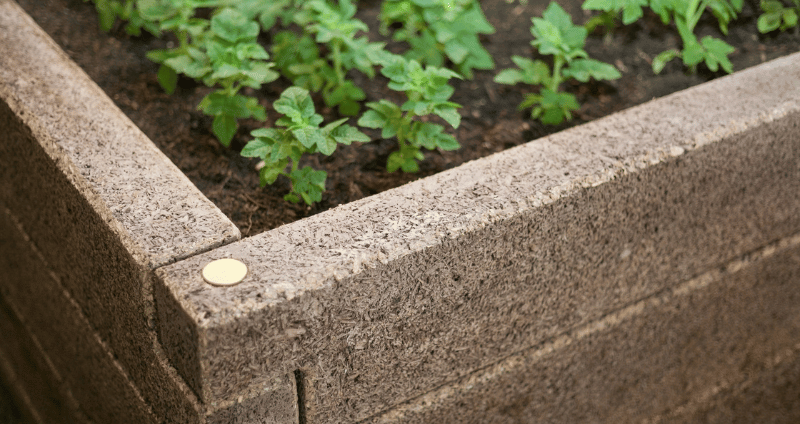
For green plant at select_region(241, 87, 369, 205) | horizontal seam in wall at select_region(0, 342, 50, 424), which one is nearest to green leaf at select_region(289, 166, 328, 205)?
green plant at select_region(241, 87, 369, 205)

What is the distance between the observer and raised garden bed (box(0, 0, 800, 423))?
1.22m

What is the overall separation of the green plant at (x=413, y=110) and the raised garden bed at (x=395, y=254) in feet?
0.69

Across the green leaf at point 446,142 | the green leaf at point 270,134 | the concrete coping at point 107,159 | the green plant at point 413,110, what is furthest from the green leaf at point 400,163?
the concrete coping at point 107,159

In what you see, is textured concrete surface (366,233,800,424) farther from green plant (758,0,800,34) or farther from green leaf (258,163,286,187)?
green plant (758,0,800,34)

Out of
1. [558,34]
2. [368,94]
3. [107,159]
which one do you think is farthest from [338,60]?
[107,159]

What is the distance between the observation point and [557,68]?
6.53ft

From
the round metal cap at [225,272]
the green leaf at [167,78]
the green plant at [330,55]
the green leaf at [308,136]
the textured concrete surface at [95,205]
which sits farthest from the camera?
the green leaf at [167,78]

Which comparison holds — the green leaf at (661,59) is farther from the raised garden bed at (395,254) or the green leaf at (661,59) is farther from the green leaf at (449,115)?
the green leaf at (449,115)

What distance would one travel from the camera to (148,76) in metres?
2.17

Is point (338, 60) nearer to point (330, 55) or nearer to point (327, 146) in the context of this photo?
point (330, 55)

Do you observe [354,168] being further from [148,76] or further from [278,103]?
[148,76]

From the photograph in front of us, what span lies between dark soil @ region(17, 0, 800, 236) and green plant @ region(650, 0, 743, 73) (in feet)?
0.26

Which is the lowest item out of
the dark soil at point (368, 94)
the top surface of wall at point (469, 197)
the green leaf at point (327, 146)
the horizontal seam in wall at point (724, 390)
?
the horizontal seam in wall at point (724, 390)

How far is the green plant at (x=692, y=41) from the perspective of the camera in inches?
80.5
